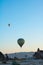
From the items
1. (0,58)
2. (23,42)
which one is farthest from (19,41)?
(0,58)

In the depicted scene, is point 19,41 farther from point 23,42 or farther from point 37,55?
point 37,55

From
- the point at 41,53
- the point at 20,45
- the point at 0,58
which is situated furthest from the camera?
the point at 41,53

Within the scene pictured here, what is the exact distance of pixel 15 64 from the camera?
59406 mm

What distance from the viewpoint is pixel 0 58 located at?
86.9 m

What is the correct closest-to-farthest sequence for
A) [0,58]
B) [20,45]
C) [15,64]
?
1. [15,64]
2. [20,45]
3. [0,58]

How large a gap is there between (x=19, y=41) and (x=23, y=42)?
3.52 ft

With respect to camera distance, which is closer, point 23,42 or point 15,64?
point 15,64

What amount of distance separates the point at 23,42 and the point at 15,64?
16.1m

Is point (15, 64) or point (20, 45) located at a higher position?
point (20, 45)

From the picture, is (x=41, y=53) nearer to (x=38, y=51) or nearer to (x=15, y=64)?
(x=38, y=51)

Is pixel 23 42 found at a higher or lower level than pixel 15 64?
higher

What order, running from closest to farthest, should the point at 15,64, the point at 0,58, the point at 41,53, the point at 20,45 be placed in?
the point at 15,64 < the point at 20,45 < the point at 0,58 < the point at 41,53

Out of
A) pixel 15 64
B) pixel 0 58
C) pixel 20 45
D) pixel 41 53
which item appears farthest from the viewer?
pixel 41 53

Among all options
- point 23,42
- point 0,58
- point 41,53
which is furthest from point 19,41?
point 41,53
